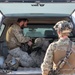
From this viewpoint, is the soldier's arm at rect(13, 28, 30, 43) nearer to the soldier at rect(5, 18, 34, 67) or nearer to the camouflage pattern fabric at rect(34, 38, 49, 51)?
the soldier at rect(5, 18, 34, 67)

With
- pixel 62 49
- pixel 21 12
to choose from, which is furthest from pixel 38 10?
pixel 62 49

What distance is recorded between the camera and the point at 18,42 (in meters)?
6.70

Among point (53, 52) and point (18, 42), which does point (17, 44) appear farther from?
point (53, 52)

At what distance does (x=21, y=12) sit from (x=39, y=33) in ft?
5.65

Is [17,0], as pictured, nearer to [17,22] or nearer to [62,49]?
[17,22]

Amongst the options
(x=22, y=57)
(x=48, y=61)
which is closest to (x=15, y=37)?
(x=22, y=57)

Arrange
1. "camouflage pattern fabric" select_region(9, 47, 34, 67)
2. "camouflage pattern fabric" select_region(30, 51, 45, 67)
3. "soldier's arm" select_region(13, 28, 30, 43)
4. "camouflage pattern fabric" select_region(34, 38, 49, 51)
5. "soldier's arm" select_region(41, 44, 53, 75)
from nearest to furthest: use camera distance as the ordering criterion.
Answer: "soldier's arm" select_region(41, 44, 53, 75), "camouflage pattern fabric" select_region(9, 47, 34, 67), "camouflage pattern fabric" select_region(30, 51, 45, 67), "soldier's arm" select_region(13, 28, 30, 43), "camouflage pattern fabric" select_region(34, 38, 49, 51)

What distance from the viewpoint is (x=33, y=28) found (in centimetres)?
779

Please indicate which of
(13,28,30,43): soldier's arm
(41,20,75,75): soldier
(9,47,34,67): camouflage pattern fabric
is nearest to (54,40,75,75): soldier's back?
(41,20,75,75): soldier

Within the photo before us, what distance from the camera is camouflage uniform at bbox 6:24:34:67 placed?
641 centimetres

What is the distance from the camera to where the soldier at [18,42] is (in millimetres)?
6410

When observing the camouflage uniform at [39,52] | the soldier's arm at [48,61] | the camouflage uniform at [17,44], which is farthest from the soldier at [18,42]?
the soldier's arm at [48,61]

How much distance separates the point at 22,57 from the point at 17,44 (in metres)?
0.33

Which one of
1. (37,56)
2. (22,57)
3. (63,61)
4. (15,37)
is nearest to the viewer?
(63,61)
